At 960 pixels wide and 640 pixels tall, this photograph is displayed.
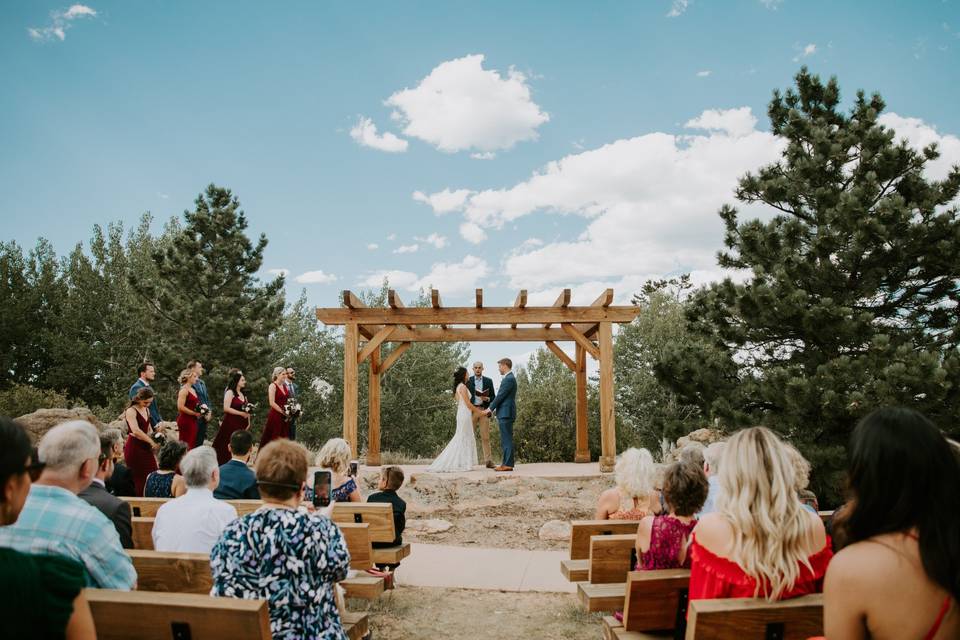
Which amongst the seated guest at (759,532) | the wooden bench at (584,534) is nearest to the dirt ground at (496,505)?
the wooden bench at (584,534)

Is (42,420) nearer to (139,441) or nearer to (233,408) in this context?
(139,441)

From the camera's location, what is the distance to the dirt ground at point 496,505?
7871mm

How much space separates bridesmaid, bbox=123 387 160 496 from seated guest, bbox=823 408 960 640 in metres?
7.24

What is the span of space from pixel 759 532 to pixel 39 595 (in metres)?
2.14

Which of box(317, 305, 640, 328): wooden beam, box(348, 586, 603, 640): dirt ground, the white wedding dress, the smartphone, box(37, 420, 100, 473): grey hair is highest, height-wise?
box(317, 305, 640, 328): wooden beam

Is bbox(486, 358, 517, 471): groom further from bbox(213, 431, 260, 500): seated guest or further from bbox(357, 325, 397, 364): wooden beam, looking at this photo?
bbox(213, 431, 260, 500): seated guest

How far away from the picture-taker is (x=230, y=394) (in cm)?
946

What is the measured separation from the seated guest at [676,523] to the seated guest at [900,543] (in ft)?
4.70

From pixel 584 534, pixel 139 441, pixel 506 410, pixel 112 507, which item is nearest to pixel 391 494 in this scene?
pixel 584 534

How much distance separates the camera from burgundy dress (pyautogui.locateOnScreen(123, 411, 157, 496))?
7230 millimetres

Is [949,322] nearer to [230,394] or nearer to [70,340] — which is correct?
[230,394]

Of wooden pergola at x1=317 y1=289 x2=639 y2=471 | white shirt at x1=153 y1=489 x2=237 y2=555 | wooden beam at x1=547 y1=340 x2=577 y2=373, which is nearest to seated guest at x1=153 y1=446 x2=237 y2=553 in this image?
white shirt at x1=153 y1=489 x2=237 y2=555

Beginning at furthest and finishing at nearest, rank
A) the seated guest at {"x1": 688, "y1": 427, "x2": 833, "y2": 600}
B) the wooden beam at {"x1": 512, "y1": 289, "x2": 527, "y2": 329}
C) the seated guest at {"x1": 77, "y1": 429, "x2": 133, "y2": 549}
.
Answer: the wooden beam at {"x1": 512, "y1": 289, "x2": 527, "y2": 329} → the seated guest at {"x1": 77, "y1": 429, "x2": 133, "y2": 549} → the seated guest at {"x1": 688, "y1": 427, "x2": 833, "y2": 600}

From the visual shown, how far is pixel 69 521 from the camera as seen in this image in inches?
86.0
